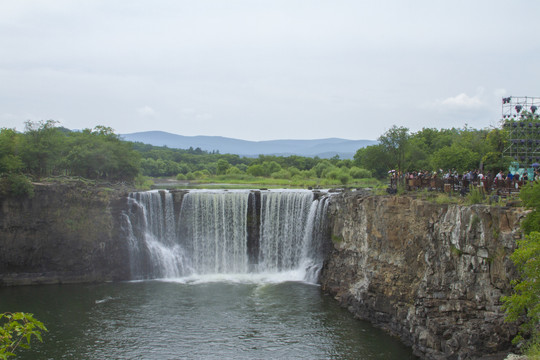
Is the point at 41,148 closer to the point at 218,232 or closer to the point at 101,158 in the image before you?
the point at 101,158

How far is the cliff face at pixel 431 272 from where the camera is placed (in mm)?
20109

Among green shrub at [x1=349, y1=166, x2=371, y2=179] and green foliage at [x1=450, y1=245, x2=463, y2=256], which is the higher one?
green shrub at [x1=349, y1=166, x2=371, y2=179]

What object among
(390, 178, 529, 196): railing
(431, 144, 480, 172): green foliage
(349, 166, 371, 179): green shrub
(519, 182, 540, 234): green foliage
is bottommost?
(519, 182, 540, 234): green foliage

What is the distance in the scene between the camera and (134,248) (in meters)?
39.3

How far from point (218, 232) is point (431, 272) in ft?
66.8

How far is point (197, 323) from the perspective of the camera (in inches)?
1082

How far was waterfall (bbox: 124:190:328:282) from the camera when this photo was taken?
3912 centimetres

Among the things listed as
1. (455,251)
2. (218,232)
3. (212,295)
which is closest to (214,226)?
(218,232)

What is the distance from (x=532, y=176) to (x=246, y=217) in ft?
70.5

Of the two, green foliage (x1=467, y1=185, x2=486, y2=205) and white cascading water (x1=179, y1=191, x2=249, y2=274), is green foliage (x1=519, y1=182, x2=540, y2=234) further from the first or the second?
white cascading water (x1=179, y1=191, x2=249, y2=274)

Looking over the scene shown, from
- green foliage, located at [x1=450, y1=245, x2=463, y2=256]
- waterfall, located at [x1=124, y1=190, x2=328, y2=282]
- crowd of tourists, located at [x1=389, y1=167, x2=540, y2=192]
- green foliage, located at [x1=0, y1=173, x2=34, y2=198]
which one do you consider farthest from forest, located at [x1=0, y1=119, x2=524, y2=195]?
green foliage, located at [x1=450, y1=245, x2=463, y2=256]

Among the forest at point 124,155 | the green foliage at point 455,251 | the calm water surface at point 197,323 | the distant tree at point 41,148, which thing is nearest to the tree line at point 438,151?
the forest at point 124,155

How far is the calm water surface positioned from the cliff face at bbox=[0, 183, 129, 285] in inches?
72.0

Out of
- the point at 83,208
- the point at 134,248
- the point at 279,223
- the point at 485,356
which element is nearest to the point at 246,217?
the point at 279,223
